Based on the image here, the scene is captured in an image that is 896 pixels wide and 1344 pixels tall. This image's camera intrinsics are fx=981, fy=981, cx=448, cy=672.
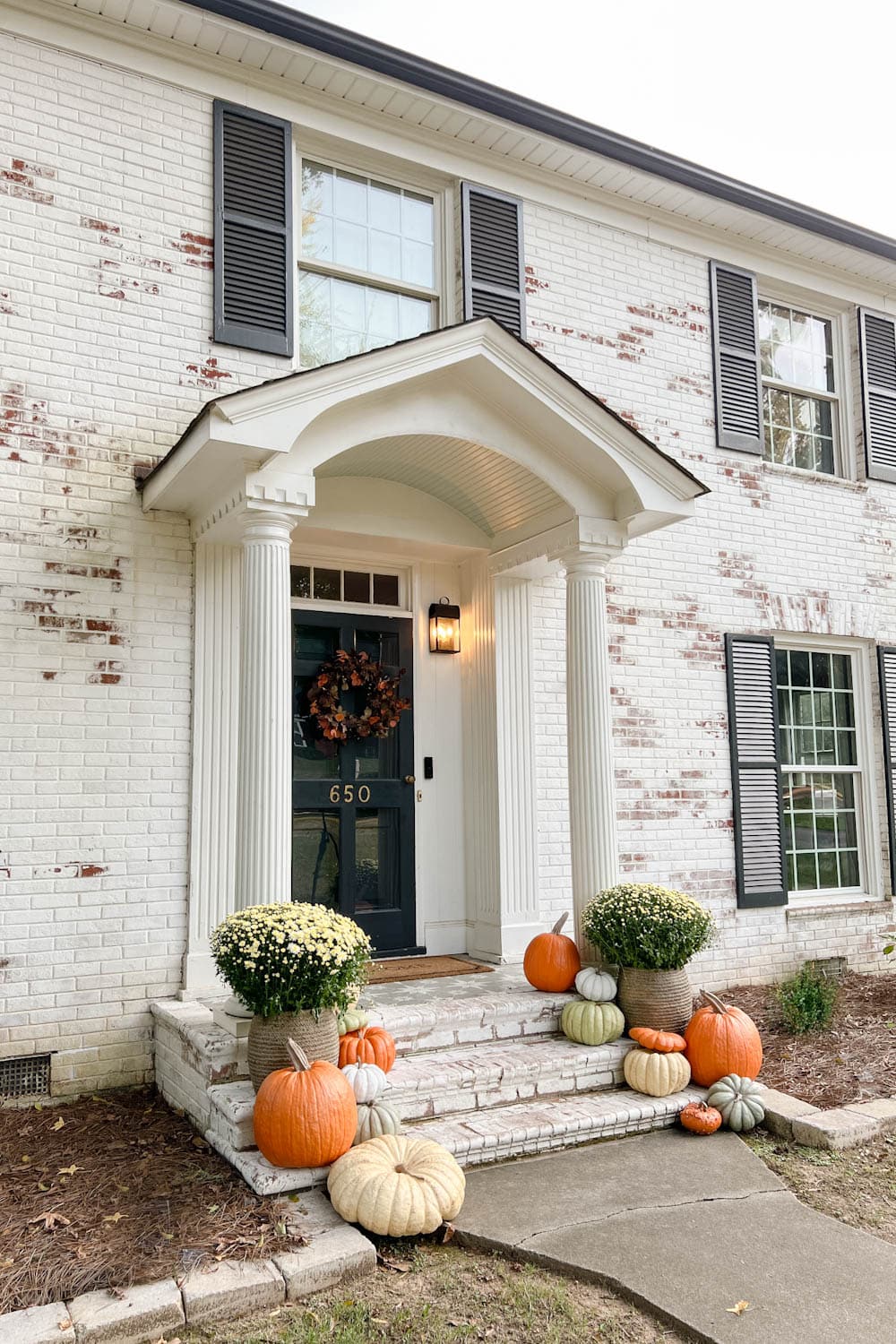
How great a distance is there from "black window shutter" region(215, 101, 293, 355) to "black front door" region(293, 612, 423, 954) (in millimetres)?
1643

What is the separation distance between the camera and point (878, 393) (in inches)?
313

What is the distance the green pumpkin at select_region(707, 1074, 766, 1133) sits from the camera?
4.20 meters

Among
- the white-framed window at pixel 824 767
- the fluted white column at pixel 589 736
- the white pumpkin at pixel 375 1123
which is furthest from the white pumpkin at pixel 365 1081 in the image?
the white-framed window at pixel 824 767

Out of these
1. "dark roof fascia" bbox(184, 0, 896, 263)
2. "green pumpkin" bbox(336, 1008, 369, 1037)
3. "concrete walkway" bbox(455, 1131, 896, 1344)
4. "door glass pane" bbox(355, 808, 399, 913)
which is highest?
"dark roof fascia" bbox(184, 0, 896, 263)

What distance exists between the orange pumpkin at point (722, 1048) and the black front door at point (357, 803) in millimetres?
1977

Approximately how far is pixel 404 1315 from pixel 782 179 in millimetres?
7637

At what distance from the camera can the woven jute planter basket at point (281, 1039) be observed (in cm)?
366

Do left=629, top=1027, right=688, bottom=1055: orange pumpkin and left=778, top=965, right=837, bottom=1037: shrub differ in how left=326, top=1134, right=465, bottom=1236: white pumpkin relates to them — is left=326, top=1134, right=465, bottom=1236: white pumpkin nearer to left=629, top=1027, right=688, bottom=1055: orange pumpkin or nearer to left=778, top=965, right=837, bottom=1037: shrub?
left=629, top=1027, right=688, bottom=1055: orange pumpkin

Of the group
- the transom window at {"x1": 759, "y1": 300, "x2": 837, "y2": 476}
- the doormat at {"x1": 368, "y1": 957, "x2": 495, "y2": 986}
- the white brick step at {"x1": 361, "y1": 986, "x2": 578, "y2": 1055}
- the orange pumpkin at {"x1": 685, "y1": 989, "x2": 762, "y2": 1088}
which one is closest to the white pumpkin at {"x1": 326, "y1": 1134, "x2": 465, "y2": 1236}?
the white brick step at {"x1": 361, "y1": 986, "x2": 578, "y2": 1055}

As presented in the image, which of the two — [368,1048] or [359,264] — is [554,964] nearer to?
[368,1048]

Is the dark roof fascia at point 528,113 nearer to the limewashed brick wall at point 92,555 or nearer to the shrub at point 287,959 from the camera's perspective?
the limewashed brick wall at point 92,555

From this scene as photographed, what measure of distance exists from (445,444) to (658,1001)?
308 cm

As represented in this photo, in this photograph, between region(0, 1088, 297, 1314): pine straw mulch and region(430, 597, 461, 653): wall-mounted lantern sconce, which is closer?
region(0, 1088, 297, 1314): pine straw mulch

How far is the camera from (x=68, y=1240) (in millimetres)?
3076
